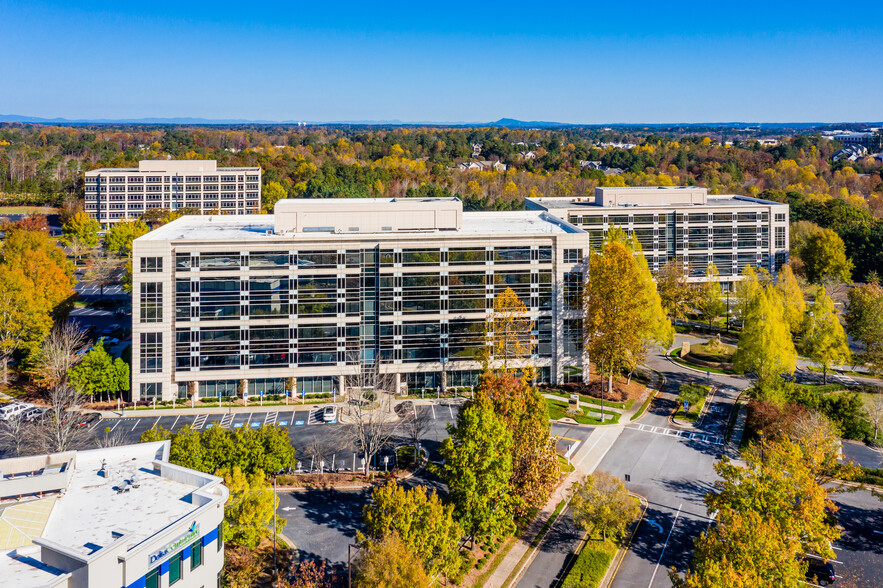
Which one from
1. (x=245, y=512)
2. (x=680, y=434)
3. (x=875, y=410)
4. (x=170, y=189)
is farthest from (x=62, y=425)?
(x=170, y=189)

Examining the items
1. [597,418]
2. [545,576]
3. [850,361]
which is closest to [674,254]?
[850,361]

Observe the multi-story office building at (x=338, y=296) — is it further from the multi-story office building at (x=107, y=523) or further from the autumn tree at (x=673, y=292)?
the multi-story office building at (x=107, y=523)

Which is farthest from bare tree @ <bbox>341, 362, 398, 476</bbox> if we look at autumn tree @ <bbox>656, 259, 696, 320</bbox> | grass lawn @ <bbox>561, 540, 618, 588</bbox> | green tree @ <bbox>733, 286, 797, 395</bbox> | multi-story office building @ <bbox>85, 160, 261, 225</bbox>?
multi-story office building @ <bbox>85, 160, 261, 225</bbox>

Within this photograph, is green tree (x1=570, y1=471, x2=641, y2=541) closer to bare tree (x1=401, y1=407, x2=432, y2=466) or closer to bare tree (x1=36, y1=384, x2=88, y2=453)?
bare tree (x1=401, y1=407, x2=432, y2=466)

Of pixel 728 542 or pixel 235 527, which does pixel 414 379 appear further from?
pixel 728 542

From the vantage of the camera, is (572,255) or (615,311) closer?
(615,311)

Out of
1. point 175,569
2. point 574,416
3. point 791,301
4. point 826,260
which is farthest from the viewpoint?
point 826,260

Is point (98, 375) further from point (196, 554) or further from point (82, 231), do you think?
point (82, 231)
